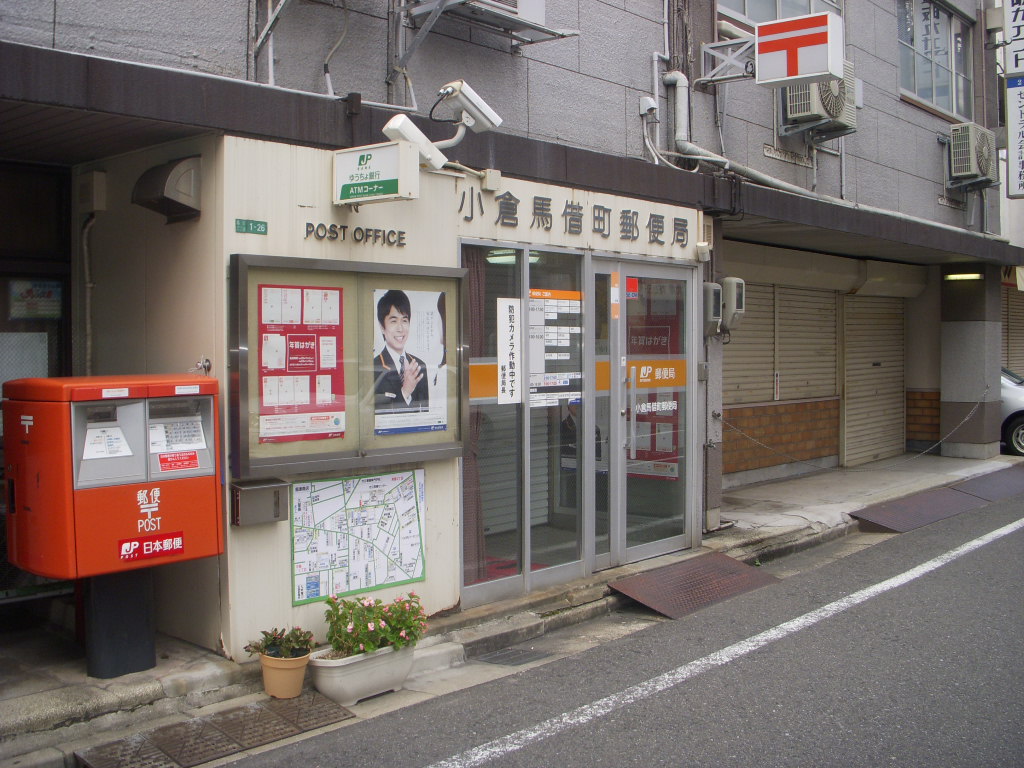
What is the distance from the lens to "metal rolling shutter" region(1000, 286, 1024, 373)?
19000mm

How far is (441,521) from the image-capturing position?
6855 millimetres

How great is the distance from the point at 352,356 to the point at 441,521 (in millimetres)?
1438

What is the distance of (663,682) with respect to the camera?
5844mm

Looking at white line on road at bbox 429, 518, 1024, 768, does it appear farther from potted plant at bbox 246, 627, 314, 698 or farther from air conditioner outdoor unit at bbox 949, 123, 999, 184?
air conditioner outdoor unit at bbox 949, 123, 999, 184

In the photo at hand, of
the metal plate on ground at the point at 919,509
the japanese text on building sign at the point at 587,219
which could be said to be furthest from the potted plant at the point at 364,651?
the metal plate on ground at the point at 919,509

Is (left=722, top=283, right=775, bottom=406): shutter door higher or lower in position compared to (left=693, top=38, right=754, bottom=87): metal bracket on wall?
lower

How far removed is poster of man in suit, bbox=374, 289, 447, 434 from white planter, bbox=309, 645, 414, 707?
1.52 meters

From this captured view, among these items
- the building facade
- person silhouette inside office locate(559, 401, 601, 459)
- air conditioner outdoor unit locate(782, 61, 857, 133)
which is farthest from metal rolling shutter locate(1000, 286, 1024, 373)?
person silhouette inside office locate(559, 401, 601, 459)

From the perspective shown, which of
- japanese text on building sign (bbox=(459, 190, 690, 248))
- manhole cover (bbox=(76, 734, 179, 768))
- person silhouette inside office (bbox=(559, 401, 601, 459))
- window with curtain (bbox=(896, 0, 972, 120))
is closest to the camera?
manhole cover (bbox=(76, 734, 179, 768))

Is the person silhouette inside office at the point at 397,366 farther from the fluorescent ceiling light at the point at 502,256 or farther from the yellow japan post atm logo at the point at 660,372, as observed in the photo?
the yellow japan post atm logo at the point at 660,372

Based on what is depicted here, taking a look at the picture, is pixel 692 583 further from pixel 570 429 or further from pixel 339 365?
pixel 339 365

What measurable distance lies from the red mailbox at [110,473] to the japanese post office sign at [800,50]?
679cm

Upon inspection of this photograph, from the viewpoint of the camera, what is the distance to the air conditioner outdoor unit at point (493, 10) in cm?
699

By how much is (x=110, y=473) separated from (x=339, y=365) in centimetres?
160
